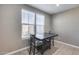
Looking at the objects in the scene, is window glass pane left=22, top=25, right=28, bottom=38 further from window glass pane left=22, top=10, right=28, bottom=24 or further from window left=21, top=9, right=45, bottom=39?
window glass pane left=22, top=10, right=28, bottom=24

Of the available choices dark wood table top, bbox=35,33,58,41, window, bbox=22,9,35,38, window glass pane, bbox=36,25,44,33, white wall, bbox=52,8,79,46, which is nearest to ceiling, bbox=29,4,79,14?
white wall, bbox=52,8,79,46

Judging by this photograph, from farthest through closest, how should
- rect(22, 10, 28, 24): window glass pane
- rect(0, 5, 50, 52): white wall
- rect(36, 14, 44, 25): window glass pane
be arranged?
rect(36, 14, 44, 25): window glass pane < rect(22, 10, 28, 24): window glass pane < rect(0, 5, 50, 52): white wall

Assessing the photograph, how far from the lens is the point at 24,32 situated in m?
1.73

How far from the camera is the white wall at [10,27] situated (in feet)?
5.12

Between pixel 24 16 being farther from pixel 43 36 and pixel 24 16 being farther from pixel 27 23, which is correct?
pixel 43 36

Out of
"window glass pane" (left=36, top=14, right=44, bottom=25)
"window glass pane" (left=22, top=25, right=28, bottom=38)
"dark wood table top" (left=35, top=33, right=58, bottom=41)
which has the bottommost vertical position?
"dark wood table top" (left=35, top=33, right=58, bottom=41)

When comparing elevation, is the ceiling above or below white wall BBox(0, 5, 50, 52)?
above

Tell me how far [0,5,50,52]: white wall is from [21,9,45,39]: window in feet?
0.26

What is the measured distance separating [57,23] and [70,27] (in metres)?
0.26

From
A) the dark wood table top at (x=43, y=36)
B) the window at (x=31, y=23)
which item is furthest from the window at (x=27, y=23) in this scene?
the dark wood table top at (x=43, y=36)

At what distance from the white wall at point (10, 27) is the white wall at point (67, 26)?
547 mm

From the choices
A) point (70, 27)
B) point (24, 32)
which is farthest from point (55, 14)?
point (24, 32)

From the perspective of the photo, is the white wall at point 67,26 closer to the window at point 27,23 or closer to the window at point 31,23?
the window at point 31,23

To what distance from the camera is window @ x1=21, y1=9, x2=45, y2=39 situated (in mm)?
1711
